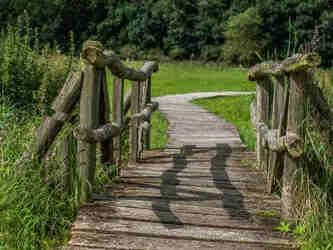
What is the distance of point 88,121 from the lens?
418 cm

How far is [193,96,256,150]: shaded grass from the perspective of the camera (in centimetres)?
1115

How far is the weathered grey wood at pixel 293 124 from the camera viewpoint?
3828 millimetres

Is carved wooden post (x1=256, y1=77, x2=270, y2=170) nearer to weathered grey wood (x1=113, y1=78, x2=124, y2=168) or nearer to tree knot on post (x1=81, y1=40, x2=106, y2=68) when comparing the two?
weathered grey wood (x1=113, y1=78, x2=124, y2=168)

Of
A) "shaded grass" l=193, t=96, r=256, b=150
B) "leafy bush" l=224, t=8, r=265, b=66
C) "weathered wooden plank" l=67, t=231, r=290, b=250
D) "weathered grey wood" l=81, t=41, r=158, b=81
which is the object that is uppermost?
"leafy bush" l=224, t=8, r=265, b=66

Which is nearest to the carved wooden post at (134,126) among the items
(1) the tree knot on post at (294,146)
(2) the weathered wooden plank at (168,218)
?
(2) the weathered wooden plank at (168,218)

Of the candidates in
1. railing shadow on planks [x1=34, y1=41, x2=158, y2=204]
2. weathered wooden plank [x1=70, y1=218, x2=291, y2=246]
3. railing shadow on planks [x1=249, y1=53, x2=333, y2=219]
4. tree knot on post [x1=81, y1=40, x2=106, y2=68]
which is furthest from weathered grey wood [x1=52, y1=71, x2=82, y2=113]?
railing shadow on planks [x1=249, y1=53, x2=333, y2=219]

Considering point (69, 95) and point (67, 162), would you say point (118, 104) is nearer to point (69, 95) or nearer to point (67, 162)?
point (69, 95)

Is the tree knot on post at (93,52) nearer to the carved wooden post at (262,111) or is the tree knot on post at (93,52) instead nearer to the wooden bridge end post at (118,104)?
the wooden bridge end post at (118,104)

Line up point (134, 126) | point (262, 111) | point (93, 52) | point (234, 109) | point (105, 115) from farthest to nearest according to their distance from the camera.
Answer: point (234, 109) → point (134, 126) → point (262, 111) → point (105, 115) → point (93, 52)

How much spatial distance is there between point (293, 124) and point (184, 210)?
1061 mm

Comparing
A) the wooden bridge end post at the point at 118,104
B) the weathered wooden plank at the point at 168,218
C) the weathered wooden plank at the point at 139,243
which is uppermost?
the wooden bridge end post at the point at 118,104

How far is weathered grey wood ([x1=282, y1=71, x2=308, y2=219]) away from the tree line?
4991 centimetres

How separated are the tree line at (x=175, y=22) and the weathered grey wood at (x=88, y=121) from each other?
163 ft

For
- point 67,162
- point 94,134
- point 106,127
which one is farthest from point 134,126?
point 67,162
